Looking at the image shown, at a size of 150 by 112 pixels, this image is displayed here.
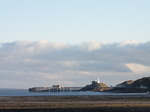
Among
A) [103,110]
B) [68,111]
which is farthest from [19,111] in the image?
[103,110]

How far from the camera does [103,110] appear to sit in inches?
2277

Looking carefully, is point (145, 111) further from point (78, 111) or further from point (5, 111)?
point (5, 111)

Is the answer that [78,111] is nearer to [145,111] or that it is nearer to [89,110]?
[89,110]

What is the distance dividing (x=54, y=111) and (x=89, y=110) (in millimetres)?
4798

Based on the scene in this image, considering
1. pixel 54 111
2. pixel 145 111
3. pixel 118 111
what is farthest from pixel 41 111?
pixel 145 111

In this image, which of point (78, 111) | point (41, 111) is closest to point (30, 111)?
point (41, 111)

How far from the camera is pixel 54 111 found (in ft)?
186

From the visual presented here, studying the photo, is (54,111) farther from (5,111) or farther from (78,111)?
(5,111)

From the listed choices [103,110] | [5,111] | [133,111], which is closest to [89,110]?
[103,110]

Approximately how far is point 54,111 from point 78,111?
3173 millimetres

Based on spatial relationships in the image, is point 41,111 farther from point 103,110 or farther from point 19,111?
Answer: point 103,110

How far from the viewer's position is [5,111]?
58.7 m

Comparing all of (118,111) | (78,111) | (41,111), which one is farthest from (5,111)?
(118,111)

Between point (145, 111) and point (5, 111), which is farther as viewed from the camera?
point (5, 111)
